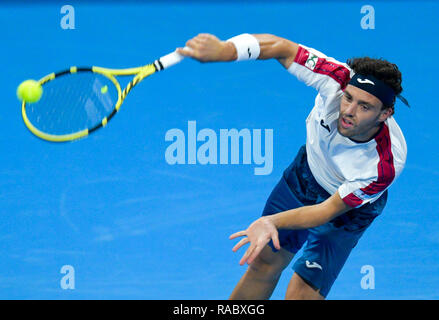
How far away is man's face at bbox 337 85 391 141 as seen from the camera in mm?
4520

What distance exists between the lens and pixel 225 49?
4223 mm

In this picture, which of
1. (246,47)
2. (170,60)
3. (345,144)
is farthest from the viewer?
(345,144)

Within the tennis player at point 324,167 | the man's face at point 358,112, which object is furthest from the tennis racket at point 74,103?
the man's face at point 358,112

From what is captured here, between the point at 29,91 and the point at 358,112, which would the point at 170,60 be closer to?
the point at 29,91

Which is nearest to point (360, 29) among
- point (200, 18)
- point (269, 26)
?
point (269, 26)

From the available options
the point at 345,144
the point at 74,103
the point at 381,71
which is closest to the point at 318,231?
the point at 345,144

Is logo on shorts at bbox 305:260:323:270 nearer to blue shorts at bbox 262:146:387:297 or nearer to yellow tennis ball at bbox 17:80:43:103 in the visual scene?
blue shorts at bbox 262:146:387:297

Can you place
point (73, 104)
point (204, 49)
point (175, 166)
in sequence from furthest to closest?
point (175, 166) → point (73, 104) → point (204, 49)

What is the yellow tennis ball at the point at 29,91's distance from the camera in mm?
4379

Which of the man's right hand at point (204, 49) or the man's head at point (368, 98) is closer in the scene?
the man's right hand at point (204, 49)

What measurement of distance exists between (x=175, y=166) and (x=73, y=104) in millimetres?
2441

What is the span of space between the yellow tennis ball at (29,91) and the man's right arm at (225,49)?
83 centimetres

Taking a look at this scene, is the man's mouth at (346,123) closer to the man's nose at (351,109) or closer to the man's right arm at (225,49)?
the man's nose at (351,109)

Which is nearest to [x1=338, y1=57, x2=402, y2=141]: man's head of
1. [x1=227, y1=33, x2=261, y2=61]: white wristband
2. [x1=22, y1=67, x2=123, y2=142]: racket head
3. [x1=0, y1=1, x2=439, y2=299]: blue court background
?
[x1=227, y1=33, x2=261, y2=61]: white wristband
